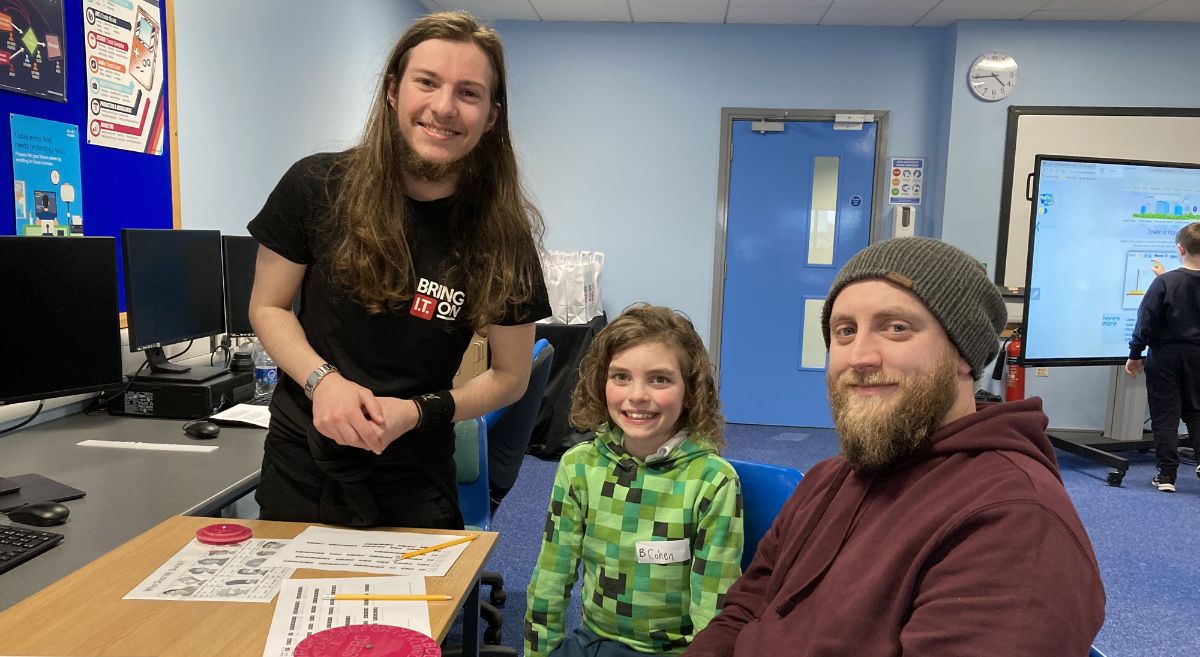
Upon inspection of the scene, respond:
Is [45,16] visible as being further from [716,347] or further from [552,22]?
[716,347]

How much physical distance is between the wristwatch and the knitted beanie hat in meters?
0.84

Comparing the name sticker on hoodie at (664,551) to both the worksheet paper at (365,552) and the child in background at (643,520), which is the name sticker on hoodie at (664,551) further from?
the worksheet paper at (365,552)

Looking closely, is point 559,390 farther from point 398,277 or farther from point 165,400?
point 398,277

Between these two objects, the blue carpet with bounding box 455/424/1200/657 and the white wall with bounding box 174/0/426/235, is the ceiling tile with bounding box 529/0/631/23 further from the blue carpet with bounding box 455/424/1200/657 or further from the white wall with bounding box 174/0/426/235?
the blue carpet with bounding box 455/424/1200/657

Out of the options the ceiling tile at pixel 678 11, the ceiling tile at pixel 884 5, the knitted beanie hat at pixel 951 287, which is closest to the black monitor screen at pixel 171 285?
the knitted beanie hat at pixel 951 287

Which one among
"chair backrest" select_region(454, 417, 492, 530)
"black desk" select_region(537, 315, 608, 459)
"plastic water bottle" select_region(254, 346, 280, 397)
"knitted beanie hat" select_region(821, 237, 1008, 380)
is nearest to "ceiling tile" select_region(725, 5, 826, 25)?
"black desk" select_region(537, 315, 608, 459)

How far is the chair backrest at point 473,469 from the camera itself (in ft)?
7.00

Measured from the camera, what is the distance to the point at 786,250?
534 centimetres

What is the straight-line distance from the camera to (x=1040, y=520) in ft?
2.68

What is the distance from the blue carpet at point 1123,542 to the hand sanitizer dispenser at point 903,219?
1.57 meters

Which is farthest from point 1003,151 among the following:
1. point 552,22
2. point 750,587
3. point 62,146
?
point 62,146

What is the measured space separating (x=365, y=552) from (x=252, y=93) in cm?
247

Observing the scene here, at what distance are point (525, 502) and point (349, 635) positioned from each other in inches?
106

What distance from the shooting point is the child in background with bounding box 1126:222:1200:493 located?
4.02m
